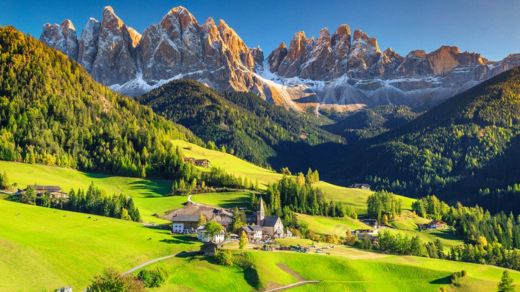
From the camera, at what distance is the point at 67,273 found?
319ft

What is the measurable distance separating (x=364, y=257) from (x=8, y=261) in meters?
81.1

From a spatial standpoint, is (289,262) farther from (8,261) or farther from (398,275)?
(8,261)

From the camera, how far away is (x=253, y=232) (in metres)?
151

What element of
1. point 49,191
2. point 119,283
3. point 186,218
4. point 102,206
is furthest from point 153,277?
point 49,191

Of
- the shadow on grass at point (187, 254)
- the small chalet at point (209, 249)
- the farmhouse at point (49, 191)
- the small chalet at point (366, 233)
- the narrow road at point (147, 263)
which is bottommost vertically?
the narrow road at point (147, 263)

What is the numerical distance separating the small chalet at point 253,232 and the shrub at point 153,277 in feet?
149

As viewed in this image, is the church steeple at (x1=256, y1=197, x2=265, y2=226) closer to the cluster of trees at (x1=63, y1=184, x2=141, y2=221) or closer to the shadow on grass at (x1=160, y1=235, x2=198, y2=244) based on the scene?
the shadow on grass at (x1=160, y1=235, x2=198, y2=244)

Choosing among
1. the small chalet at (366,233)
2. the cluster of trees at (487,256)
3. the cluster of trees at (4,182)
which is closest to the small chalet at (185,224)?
the small chalet at (366,233)

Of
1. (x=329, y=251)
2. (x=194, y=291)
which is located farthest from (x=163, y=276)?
(x=329, y=251)

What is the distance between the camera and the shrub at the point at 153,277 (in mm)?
100438

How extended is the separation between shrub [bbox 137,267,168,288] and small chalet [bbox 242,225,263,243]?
149 ft

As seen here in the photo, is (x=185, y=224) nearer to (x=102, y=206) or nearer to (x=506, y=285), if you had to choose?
(x=102, y=206)

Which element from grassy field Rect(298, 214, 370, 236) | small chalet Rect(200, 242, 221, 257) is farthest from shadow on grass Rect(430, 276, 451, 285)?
→ grassy field Rect(298, 214, 370, 236)

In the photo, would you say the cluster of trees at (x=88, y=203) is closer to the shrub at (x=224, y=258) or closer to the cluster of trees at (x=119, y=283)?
the shrub at (x=224, y=258)
